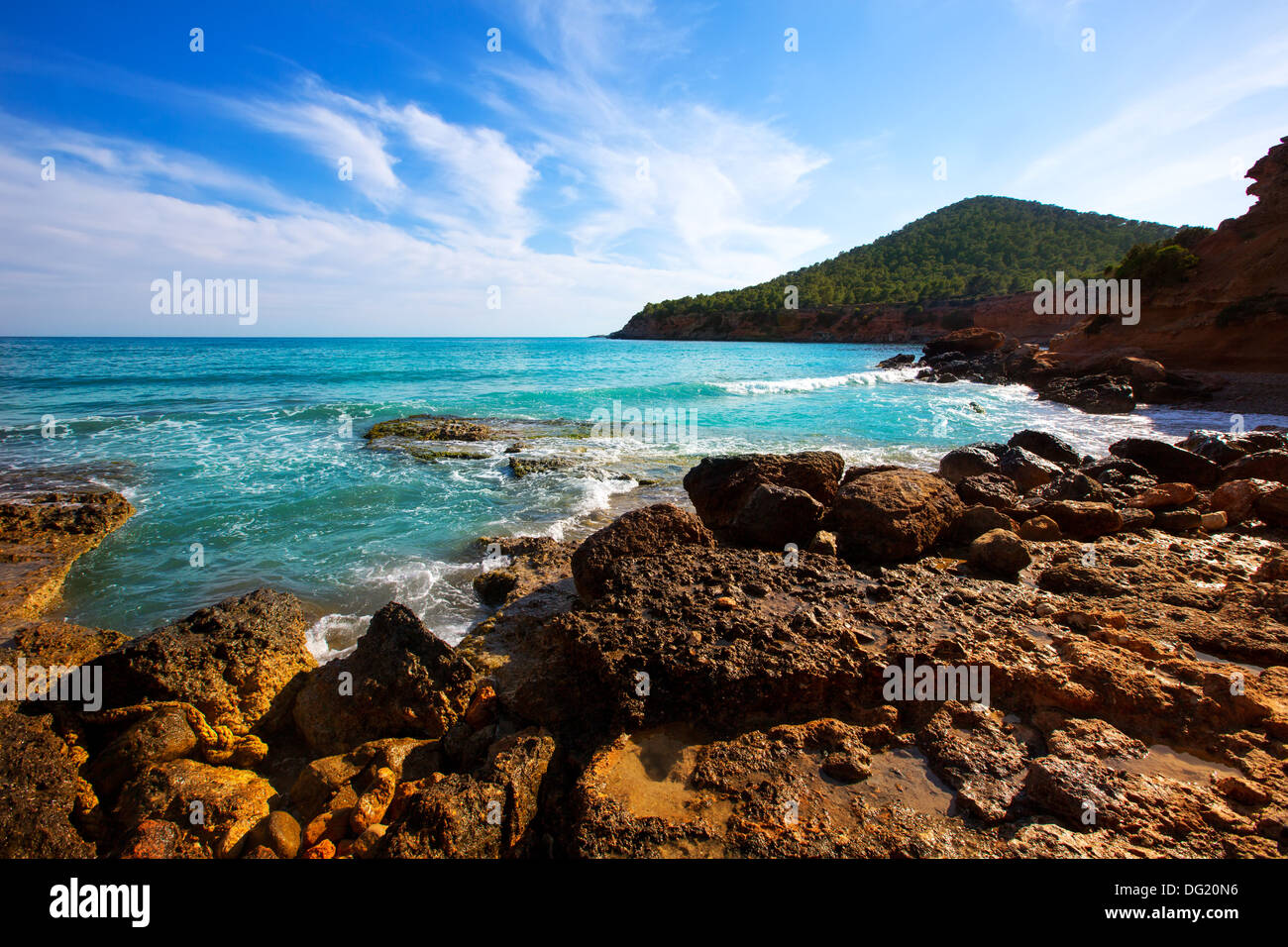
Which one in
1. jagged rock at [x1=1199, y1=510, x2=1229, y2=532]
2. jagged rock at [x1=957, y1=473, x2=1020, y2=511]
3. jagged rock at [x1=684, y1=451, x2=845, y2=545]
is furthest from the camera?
jagged rock at [x1=957, y1=473, x2=1020, y2=511]

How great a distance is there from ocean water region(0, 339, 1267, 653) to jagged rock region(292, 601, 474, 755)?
5.04ft

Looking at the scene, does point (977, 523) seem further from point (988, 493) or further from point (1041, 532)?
point (988, 493)

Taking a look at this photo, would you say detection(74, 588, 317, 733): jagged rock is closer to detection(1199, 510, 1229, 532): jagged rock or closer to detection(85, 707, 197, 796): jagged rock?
detection(85, 707, 197, 796): jagged rock

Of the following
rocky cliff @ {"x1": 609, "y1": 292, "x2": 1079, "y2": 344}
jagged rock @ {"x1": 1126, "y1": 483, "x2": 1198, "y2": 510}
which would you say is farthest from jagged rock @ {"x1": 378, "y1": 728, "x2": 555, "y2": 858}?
rocky cliff @ {"x1": 609, "y1": 292, "x2": 1079, "y2": 344}

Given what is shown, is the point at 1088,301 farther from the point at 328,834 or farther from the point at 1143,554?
the point at 328,834

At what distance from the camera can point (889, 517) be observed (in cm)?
580

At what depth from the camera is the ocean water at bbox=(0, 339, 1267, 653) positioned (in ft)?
23.9

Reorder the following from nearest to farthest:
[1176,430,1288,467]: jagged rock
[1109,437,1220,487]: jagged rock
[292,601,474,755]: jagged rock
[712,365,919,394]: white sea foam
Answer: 1. [292,601,474,755]: jagged rock
2. [1109,437,1220,487]: jagged rock
3. [1176,430,1288,467]: jagged rock
4. [712,365,919,394]: white sea foam

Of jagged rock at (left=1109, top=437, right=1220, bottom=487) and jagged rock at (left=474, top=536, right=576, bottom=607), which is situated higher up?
jagged rock at (left=1109, top=437, right=1220, bottom=487)

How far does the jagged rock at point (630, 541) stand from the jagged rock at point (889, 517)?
159 centimetres

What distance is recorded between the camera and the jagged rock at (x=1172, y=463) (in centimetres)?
970

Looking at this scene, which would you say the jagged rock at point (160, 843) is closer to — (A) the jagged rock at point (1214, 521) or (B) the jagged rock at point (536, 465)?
(B) the jagged rock at point (536, 465)

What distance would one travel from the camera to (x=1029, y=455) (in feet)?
32.6
